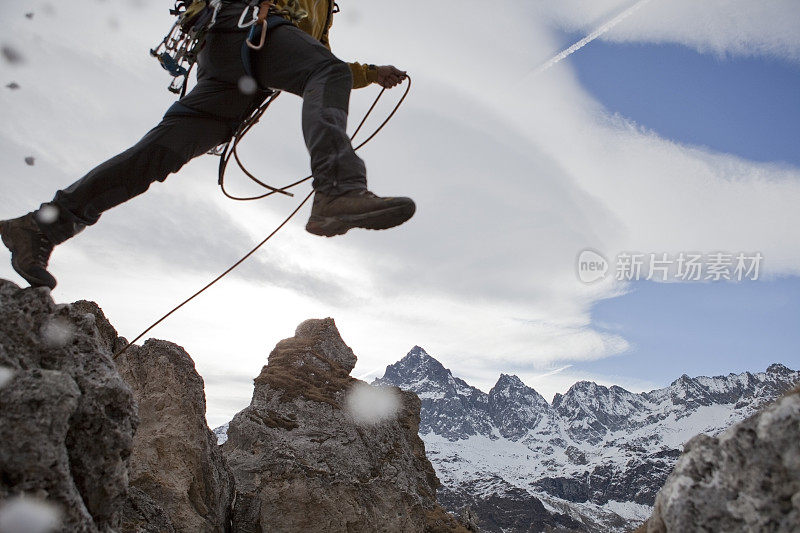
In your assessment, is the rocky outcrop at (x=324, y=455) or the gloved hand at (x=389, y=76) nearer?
the gloved hand at (x=389, y=76)

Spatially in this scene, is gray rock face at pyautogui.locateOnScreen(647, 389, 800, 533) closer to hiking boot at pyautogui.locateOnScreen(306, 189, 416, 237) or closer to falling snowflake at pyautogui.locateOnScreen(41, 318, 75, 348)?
hiking boot at pyautogui.locateOnScreen(306, 189, 416, 237)

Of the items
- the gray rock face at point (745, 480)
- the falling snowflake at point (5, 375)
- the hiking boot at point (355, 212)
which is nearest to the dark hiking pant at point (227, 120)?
the hiking boot at point (355, 212)

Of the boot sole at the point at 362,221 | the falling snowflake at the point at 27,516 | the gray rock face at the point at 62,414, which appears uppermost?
the boot sole at the point at 362,221

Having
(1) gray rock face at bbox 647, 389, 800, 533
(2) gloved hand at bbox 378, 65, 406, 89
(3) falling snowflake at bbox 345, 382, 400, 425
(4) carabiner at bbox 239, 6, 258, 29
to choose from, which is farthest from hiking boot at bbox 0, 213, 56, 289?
(3) falling snowflake at bbox 345, 382, 400, 425

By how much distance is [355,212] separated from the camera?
13.0 feet

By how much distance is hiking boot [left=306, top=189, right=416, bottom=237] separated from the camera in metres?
3.87

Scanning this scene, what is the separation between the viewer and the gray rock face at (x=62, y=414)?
3.07m

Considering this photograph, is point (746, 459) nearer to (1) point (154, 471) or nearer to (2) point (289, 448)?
(1) point (154, 471)

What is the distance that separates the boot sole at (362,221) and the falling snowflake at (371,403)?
49.4 ft

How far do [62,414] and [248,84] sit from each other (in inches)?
112

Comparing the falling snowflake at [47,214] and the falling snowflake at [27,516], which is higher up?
the falling snowflake at [47,214]

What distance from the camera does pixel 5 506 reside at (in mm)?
2846

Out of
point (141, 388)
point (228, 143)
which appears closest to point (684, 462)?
point (228, 143)

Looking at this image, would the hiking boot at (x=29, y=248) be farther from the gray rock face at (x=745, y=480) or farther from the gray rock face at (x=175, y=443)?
the gray rock face at (x=175, y=443)
